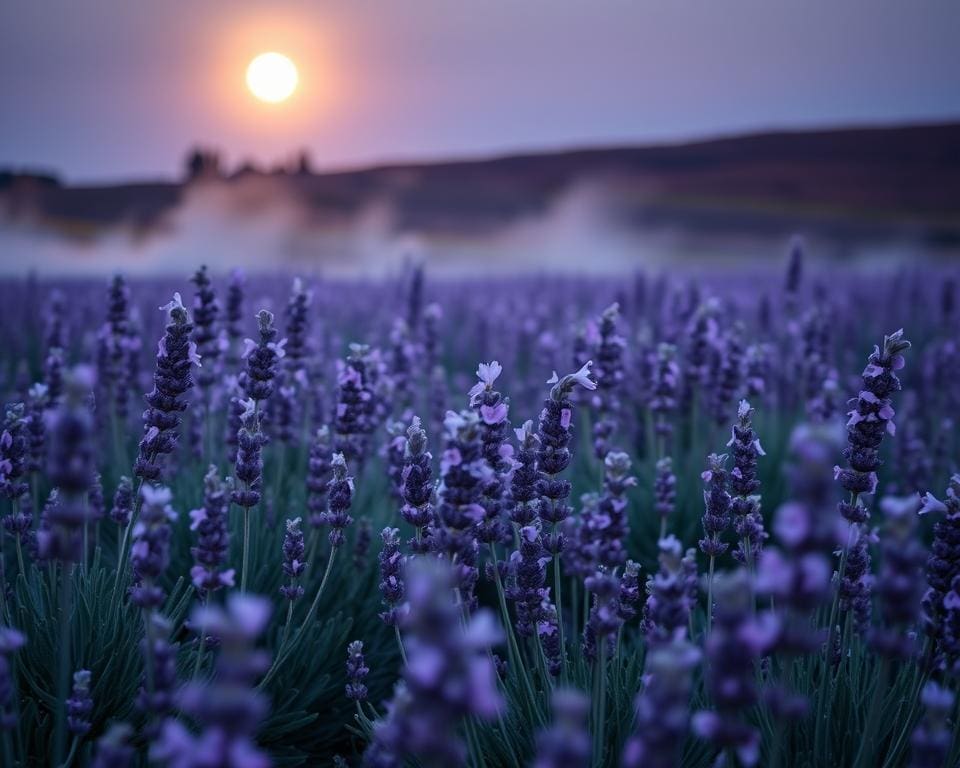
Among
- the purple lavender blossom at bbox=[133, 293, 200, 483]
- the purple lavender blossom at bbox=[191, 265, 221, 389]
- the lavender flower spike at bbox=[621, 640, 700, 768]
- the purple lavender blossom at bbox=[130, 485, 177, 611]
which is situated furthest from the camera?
the purple lavender blossom at bbox=[191, 265, 221, 389]

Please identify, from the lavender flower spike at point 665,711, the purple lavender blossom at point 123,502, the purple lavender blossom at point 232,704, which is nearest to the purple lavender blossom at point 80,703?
the purple lavender blossom at point 232,704

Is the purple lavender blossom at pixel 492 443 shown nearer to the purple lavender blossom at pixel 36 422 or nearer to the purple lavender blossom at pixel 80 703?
the purple lavender blossom at pixel 80 703

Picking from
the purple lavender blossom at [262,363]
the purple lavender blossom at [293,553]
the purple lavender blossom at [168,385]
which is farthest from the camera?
the purple lavender blossom at [262,363]

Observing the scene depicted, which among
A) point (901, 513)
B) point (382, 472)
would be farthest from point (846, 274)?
point (901, 513)

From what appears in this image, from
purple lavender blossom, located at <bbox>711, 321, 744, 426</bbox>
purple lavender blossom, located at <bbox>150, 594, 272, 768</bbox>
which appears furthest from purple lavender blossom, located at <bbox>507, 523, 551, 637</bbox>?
purple lavender blossom, located at <bbox>711, 321, 744, 426</bbox>

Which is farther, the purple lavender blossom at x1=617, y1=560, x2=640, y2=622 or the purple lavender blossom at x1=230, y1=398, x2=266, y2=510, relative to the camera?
the purple lavender blossom at x1=230, y1=398, x2=266, y2=510

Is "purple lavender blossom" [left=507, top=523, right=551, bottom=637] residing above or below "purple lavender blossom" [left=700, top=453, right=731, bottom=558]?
below

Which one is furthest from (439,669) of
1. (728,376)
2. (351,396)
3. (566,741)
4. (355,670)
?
(728,376)

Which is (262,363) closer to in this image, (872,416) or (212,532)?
(212,532)

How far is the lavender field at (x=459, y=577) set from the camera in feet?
3.49

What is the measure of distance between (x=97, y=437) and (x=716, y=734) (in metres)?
3.94

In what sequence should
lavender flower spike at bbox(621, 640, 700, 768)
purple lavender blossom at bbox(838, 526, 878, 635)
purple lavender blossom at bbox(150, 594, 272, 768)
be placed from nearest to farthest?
1. purple lavender blossom at bbox(150, 594, 272, 768)
2. lavender flower spike at bbox(621, 640, 700, 768)
3. purple lavender blossom at bbox(838, 526, 878, 635)

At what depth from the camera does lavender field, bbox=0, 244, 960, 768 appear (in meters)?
1.06

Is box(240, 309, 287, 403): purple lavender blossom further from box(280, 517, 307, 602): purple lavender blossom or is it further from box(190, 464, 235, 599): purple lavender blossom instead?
box(190, 464, 235, 599): purple lavender blossom
